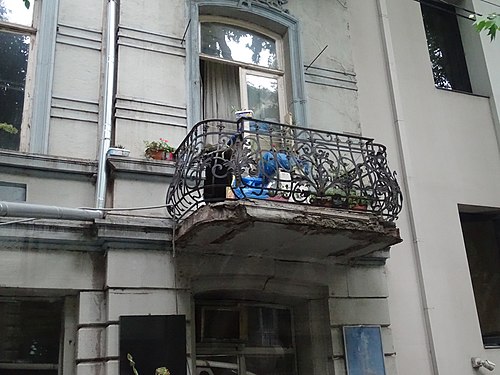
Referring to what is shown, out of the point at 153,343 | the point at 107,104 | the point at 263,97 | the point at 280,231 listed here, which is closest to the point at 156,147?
the point at 107,104

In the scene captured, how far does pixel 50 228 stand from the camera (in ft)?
19.3

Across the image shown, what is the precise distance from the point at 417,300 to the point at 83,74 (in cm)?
534

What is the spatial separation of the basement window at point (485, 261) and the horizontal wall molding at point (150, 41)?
533 centimetres

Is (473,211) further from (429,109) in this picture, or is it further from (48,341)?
(48,341)

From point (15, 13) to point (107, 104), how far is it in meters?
1.71

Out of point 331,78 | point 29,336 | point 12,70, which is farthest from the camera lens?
point 331,78

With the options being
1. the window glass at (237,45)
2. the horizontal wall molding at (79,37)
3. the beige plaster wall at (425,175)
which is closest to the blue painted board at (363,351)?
the beige plaster wall at (425,175)

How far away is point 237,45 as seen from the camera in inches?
319

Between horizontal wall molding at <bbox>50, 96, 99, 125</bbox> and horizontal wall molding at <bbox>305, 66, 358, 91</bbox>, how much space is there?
10.1ft

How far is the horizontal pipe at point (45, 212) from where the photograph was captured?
5.35 meters

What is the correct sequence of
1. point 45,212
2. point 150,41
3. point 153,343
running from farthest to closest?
point 150,41 < point 153,343 < point 45,212

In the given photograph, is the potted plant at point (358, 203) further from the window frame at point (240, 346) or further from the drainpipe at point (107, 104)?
the drainpipe at point (107, 104)

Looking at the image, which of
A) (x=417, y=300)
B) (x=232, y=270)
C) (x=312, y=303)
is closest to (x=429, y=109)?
(x=417, y=300)

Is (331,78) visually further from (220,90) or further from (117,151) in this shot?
(117,151)
